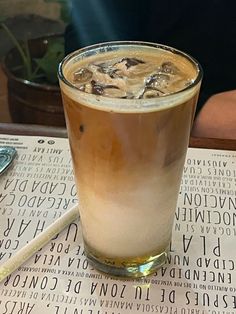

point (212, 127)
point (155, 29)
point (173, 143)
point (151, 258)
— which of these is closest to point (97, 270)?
point (151, 258)

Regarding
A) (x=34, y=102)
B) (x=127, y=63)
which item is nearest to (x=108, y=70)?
(x=127, y=63)

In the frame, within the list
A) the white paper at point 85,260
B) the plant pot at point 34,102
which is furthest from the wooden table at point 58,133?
the plant pot at point 34,102

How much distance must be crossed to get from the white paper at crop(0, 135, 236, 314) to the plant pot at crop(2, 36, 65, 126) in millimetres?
785

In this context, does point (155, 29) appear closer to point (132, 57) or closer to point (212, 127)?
point (212, 127)

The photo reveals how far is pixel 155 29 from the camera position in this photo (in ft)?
3.99

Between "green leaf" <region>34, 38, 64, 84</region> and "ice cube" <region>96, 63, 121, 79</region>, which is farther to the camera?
"green leaf" <region>34, 38, 64, 84</region>

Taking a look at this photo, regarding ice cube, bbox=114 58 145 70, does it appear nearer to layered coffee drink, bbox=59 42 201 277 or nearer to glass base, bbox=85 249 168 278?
layered coffee drink, bbox=59 42 201 277

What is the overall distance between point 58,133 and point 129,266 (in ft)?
1.00

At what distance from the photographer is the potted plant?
159 cm

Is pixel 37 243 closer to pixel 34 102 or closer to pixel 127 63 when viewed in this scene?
pixel 127 63

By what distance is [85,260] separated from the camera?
2.04ft

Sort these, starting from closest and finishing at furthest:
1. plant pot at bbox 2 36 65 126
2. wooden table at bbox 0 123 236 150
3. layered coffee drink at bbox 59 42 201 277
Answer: layered coffee drink at bbox 59 42 201 277
wooden table at bbox 0 123 236 150
plant pot at bbox 2 36 65 126

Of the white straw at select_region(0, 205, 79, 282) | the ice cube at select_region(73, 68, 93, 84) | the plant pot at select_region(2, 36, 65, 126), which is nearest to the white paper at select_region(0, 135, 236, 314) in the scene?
the white straw at select_region(0, 205, 79, 282)

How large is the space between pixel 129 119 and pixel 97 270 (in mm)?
178
